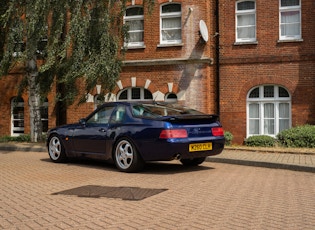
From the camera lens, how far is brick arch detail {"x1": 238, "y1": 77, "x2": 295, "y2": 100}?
1769 centimetres

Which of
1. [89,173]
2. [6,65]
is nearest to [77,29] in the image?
[6,65]

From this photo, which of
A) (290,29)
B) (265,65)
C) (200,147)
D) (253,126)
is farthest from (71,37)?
(290,29)

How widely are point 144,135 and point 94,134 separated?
5.37 feet

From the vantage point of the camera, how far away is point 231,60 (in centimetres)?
1861

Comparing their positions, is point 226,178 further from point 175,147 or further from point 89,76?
point 89,76

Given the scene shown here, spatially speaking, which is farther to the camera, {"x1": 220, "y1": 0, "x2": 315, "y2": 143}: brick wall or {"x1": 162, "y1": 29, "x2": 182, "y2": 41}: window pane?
{"x1": 162, "y1": 29, "x2": 182, "y2": 41}: window pane

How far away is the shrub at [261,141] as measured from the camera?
15.8m

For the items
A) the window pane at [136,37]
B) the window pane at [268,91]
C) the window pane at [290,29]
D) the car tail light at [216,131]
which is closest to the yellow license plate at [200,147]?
the car tail light at [216,131]

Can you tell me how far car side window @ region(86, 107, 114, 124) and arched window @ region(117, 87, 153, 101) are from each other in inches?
357

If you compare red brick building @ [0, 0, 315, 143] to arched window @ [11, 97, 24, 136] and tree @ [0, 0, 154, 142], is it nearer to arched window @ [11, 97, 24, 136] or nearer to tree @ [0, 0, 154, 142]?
arched window @ [11, 97, 24, 136]

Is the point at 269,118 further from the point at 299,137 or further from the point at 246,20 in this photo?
the point at 246,20

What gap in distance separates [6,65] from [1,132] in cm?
729

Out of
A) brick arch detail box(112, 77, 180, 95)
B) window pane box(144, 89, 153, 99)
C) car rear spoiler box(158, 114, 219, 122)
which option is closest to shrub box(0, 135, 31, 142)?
brick arch detail box(112, 77, 180, 95)

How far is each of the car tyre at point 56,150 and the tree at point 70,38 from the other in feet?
11.3
